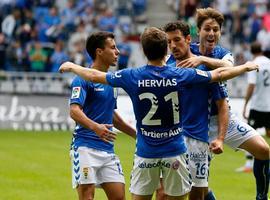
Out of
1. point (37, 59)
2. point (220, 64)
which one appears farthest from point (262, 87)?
point (37, 59)

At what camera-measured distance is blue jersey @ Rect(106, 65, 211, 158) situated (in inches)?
352

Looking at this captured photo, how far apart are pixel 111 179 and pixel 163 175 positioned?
96 cm

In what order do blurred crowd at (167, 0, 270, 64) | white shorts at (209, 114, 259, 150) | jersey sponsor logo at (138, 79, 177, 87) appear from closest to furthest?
1. jersey sponsor logo at (138, 79, 177, 87)
2. white shorts at (209, 114, 259, 150)
3. blurred crowd at (167, 0, 270, 64)

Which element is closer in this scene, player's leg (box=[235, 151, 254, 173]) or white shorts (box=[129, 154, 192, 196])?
white shorts (box=[129, 154, 192, 196])

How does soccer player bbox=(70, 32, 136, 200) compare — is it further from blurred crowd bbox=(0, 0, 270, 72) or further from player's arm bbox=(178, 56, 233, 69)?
blurred crowd bbox=(0, 0, 270, 72)

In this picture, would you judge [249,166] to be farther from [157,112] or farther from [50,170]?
[157,112]

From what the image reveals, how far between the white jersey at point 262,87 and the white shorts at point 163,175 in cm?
830

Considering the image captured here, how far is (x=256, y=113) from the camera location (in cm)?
1731

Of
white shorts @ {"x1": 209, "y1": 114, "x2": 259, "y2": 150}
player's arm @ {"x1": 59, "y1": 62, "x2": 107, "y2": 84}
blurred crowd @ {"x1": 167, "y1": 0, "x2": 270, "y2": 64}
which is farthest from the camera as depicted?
blurred crowd @ {"x1": 167, "y1": 0, "x2": 270, "y2": 64}

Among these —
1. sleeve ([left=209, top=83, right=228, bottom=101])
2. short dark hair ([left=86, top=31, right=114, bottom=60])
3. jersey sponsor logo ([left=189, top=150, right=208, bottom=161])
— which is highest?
short dark hair ([left=86, top=31, right=114, bottom=60])

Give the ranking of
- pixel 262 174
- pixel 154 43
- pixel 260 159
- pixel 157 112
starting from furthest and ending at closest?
pixel 262 174, pixel 260 159, pixel 157 112, pixel 154 43

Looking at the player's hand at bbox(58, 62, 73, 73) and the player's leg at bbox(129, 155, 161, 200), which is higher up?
the player's hand at bbox(58, 62, 73, 73)

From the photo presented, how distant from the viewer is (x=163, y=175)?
9.16 m

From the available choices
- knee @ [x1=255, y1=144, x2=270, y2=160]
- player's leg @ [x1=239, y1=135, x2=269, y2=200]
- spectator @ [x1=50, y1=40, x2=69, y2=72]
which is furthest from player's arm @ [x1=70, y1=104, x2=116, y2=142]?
spectator @ [x1=50, y1=40, x2=69, y2=72]
